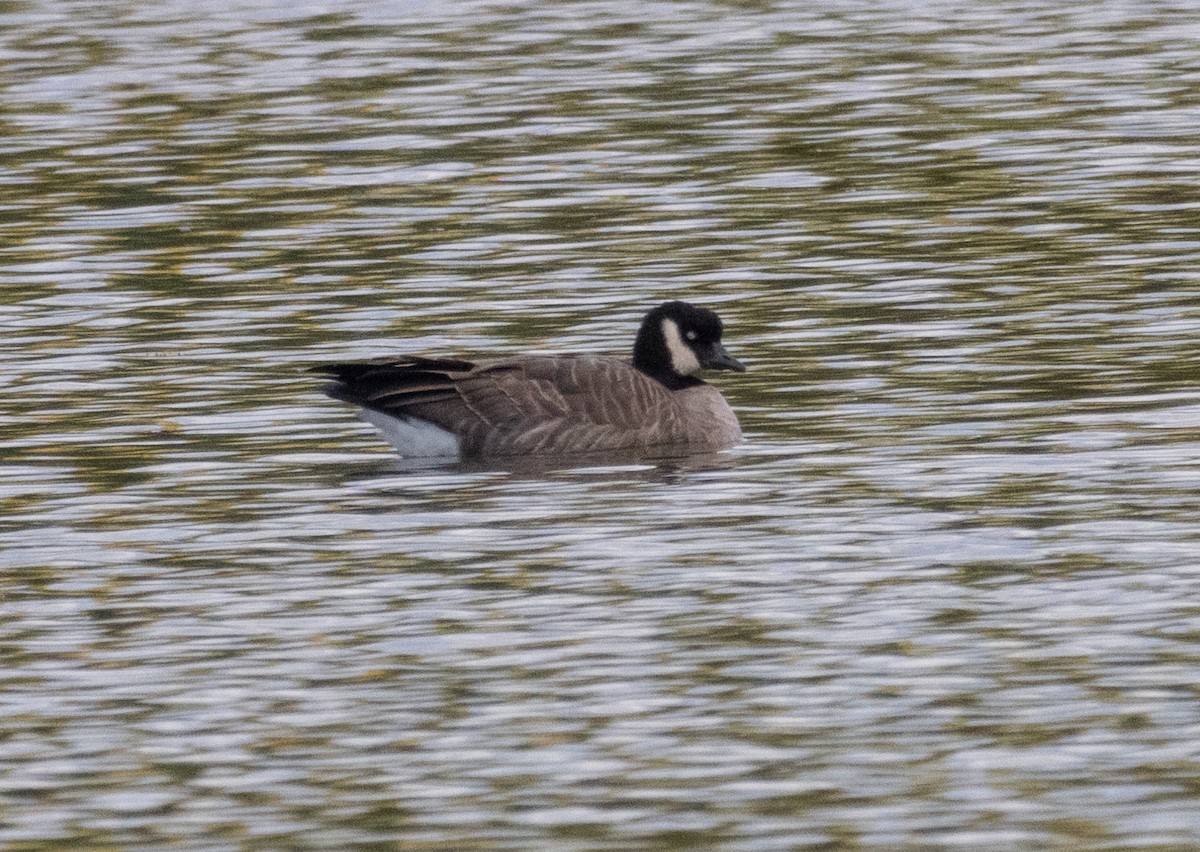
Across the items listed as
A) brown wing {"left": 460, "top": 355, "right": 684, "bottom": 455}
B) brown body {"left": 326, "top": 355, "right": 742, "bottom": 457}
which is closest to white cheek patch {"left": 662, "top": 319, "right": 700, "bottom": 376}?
brown wing {"left": 460, "top": 355, "right": 684, "bottom": 455}

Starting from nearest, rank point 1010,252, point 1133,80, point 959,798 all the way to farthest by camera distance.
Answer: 1. point 959,798
2. point 1010,252
3. point 1133,80

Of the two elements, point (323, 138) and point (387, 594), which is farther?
point (323, 138)

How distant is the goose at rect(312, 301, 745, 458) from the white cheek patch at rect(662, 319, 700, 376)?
47cm

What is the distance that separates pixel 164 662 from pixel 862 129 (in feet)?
56.9

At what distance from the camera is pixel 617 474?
16641 mm

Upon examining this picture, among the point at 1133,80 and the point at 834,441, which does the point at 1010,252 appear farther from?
the point at 1133,80

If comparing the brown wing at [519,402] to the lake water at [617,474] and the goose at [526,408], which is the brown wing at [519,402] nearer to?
the goose at [526,408]

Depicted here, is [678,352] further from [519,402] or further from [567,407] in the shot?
[519,402]

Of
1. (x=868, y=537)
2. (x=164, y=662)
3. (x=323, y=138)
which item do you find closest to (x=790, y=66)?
(x=323, y=138)

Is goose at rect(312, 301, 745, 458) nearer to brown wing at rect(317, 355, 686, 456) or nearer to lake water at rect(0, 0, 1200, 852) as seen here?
brown wing at rect(317, 355, 686, 456)

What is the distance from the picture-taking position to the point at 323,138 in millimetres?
29516

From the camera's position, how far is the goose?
674 inches

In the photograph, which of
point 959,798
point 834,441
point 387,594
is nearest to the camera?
point 959,798

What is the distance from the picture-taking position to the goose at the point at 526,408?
17.1 m
